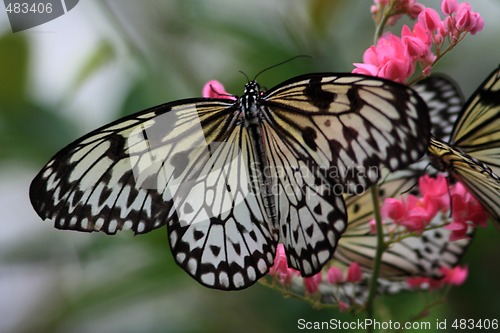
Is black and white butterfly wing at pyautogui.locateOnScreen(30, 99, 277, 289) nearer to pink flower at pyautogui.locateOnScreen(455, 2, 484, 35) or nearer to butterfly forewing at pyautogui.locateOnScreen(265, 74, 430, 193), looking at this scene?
butterfly forewing at pyautogui.locateOnScreen(265, 74, 430, 193)

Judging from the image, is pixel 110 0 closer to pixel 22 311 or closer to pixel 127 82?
pixel 127 82

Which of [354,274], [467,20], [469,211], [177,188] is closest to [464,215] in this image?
[469,211]

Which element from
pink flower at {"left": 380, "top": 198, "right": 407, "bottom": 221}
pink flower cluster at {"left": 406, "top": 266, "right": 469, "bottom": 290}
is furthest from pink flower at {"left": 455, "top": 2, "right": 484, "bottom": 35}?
pink flower cluster at {"left": 406, "top": 266, "right": 469, "bottom": 290}

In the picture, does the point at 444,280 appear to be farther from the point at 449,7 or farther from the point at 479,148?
the point at 449,7

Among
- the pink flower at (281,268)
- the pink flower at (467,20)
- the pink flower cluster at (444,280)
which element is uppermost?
the pink flower at (467,20)

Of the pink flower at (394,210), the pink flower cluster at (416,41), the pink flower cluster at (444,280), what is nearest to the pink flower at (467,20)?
the pink flower cluster at (416,41)

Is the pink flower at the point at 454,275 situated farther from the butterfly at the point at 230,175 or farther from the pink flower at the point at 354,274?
the butterfly at the point at 230,175
